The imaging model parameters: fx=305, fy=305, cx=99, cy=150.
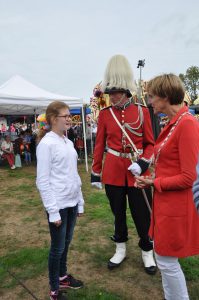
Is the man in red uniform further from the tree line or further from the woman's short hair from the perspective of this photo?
the tree line

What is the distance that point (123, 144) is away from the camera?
3.14 meters

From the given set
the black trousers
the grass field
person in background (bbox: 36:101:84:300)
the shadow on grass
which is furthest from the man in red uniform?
the shadow on grass

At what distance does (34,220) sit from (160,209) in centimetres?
360

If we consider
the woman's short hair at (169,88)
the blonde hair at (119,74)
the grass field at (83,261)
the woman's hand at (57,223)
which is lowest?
the grass field at (83,261)

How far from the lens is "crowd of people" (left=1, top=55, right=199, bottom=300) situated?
1.95 m

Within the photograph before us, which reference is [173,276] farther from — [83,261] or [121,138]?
[83,261]

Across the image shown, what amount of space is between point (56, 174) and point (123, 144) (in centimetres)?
90

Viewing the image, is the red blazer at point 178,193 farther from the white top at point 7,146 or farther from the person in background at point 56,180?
the white top at point 7,146

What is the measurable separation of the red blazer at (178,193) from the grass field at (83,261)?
1.10 meters

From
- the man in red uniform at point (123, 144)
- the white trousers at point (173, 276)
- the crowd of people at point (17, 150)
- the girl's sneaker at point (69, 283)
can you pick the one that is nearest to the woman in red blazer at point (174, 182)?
the white trousers at point (173, 276)

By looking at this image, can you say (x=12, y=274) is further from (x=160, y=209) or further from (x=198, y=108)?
(x=198, y=108)

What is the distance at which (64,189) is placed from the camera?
8.34 feet

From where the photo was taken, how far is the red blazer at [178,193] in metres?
1.87

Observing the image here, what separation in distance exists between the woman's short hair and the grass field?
1.87 m
